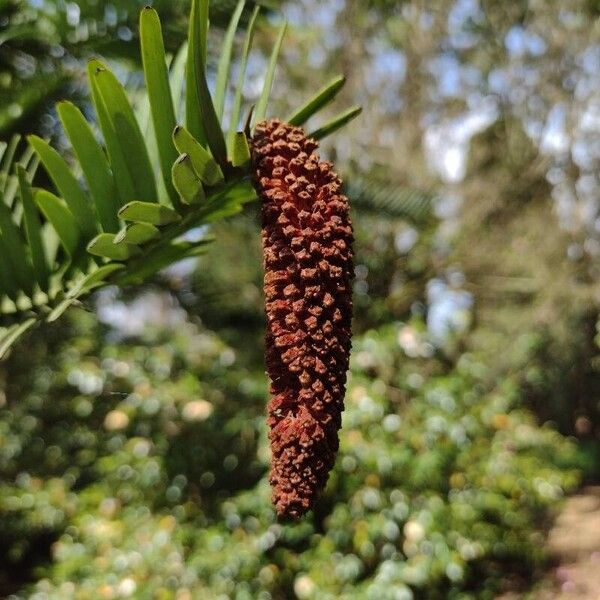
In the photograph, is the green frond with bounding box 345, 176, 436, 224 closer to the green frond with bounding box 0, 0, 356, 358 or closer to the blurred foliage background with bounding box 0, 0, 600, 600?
the blurred foliage background with bounding box 0, 0, 600, 600

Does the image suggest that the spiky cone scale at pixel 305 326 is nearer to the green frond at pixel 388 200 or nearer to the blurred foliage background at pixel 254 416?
the blurred foliage background at pixel 254 416

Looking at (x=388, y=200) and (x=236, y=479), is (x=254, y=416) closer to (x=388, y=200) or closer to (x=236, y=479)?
→ (x=236, y=479)

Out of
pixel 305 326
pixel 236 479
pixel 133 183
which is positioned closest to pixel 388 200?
pixel 133 183

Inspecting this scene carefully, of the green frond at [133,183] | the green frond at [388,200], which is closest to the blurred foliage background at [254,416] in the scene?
the green frond at [388,200]

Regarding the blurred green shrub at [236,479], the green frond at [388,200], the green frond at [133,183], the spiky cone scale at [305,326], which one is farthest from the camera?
the blurred green shrub at [236,479]

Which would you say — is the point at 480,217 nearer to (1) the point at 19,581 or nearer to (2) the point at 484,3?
(2) the point at 484,3
